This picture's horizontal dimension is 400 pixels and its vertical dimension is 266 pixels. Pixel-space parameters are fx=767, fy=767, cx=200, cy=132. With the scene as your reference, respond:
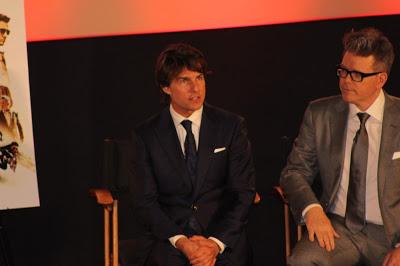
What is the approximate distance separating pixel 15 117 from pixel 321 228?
2.14m

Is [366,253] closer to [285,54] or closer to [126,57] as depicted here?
[285,54]

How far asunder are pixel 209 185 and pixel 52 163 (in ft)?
5.12

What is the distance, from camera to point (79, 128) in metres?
5.39

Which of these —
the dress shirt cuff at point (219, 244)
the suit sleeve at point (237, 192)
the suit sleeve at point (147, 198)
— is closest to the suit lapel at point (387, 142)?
the suit sleeve at point (237, 192)

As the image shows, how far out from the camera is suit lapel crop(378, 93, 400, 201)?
389 cm

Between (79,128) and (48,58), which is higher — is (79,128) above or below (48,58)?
below

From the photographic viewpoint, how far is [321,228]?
12.4 ft

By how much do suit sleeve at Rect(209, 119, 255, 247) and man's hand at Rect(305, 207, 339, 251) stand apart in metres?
0.49

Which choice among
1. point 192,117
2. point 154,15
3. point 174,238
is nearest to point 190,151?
point 192,117

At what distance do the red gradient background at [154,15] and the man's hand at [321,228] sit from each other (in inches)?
74.2

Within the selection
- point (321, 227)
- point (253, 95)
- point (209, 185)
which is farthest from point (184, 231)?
point (253, 95)

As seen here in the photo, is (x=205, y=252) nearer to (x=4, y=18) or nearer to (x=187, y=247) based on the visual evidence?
(x=187, y=247)

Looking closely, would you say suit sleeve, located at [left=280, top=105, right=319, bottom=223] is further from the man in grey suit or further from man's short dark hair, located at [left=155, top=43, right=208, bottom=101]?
man's short dark hair, located at [left=155, top=43, right=208, bottom=101]

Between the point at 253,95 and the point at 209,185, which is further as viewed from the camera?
the point at 253,95
